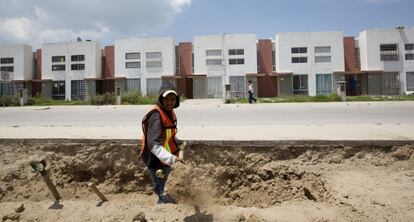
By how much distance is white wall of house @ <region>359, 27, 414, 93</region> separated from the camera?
3856cm

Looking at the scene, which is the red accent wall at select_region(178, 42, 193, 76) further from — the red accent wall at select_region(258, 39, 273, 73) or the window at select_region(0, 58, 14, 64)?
the window at select_region(0, 58, 14, 64)

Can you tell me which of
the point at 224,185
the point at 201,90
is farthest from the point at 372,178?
the point at 201,90

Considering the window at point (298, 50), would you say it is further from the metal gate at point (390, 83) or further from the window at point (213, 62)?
the metal gate at point (390, 83)

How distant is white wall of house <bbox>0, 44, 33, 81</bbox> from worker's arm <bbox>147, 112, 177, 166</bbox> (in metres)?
44.5

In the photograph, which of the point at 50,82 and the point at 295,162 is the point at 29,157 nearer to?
the point at 295,162

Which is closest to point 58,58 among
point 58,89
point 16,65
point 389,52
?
point 58,89

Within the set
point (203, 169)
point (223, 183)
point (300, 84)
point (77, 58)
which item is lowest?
point (223, 183)

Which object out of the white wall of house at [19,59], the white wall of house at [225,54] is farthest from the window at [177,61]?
the white wall of house at [19,59]

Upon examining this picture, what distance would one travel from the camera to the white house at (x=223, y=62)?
39438 mm

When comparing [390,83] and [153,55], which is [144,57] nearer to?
[153,55]

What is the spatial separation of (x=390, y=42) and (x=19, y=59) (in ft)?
139

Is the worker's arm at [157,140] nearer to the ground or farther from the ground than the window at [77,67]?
nearer to the ground

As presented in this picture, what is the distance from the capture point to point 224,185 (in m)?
6.15

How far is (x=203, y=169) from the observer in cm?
619
